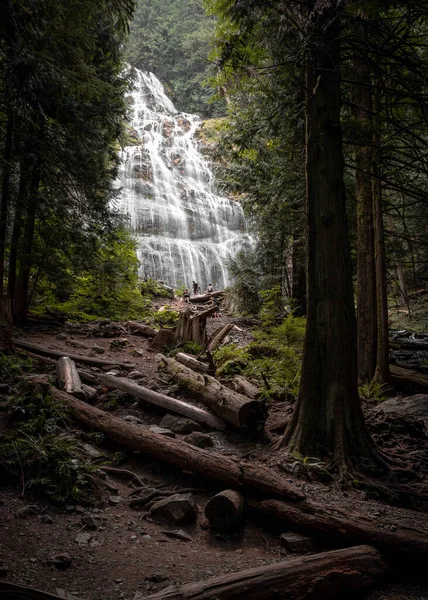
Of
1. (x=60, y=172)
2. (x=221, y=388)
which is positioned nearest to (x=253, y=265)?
(x=60, y=172)

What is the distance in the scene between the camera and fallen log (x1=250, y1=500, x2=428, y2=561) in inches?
113

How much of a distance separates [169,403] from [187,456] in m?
1.70

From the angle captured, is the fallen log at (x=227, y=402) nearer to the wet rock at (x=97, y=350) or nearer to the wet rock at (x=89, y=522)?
the wet rock at (x=89, y=522)

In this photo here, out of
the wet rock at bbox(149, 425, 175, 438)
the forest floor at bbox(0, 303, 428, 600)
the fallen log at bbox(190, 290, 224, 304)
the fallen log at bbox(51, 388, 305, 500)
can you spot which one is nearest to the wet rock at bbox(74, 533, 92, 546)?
the forest floor at bbox(0, 303, 428, 600)

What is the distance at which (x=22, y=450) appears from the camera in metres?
3.78

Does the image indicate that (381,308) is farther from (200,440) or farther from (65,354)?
(65,354)

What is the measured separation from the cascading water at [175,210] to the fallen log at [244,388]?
1748cm

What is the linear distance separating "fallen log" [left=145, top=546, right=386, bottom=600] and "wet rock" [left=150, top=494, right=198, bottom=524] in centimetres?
110

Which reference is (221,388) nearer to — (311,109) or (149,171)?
(311,109)

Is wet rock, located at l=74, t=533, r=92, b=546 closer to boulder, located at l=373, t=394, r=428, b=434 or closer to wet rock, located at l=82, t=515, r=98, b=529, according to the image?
wet rock, located at l=82, t=515, r=98, b=529

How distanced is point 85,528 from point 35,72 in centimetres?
569

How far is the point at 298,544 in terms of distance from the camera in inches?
125

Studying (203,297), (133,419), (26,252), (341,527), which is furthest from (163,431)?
(203,297)

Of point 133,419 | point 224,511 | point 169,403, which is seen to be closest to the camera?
point 224,511
